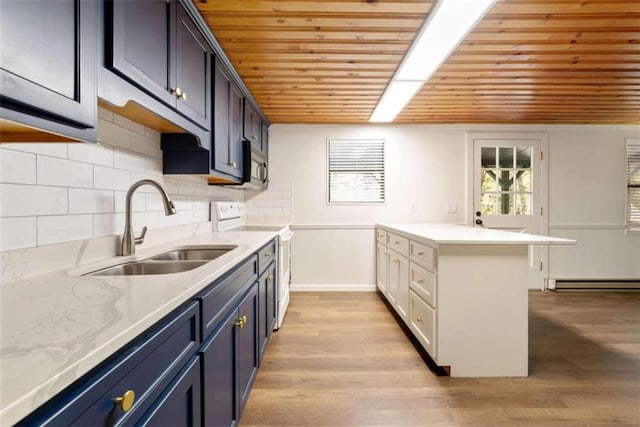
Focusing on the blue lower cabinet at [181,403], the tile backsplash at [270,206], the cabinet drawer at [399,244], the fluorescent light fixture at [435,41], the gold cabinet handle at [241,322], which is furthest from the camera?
the tile backsplash at [270,206]

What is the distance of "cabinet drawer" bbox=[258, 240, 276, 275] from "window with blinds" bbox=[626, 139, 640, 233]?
474 centimetres

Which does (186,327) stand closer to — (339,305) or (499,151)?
(339,305)

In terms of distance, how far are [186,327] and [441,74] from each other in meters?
2.64

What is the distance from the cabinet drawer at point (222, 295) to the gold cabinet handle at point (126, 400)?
394 millimetres

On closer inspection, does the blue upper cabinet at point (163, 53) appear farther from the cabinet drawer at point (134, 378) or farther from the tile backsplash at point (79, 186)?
the cabinet drawer at point (134, 378)

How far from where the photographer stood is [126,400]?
608mm

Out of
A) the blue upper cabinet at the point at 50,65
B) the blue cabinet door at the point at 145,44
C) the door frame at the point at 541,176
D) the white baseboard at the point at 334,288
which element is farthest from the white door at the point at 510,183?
the blue upper cabinet at the point at 50,65

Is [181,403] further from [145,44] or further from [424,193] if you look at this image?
[424,193]

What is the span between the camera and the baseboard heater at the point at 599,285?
4047 mm

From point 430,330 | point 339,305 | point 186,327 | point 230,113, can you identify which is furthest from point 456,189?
point 186,327

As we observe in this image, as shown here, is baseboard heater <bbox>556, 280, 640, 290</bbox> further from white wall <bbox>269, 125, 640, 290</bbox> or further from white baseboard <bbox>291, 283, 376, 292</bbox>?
white baseboard <bbox>291, 283, 376, 292</bbox>

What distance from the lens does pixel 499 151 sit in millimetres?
4027

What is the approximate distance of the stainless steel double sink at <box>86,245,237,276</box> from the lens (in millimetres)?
1299

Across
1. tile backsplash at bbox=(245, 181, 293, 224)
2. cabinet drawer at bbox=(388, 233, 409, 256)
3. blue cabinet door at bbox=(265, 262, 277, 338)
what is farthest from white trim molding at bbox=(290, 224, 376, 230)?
blue cabinet door at bbox=(265, 262, 277, 338)
